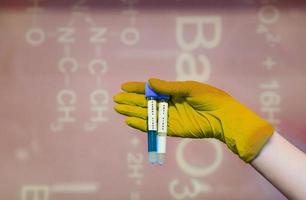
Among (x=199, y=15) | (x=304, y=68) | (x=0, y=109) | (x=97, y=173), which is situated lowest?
(x=97, y=173)

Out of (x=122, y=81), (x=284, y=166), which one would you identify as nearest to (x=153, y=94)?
(x=284, y=166)

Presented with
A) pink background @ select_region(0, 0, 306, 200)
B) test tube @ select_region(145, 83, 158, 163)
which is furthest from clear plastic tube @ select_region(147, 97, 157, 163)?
pink background @ select_region(0, 0, 306, 200)

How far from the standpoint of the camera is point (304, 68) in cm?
141

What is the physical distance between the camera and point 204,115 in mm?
906

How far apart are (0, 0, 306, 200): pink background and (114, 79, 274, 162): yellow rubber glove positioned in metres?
0.44

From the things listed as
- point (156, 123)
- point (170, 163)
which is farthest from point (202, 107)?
point (170, 163)

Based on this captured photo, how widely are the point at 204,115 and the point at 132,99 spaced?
5.8 inches

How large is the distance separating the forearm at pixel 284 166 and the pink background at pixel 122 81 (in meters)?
0.54

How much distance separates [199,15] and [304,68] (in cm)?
34

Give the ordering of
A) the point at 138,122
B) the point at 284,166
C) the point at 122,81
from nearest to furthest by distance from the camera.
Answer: the point at 284,166 < the point at 138,122 < the point at 122,81

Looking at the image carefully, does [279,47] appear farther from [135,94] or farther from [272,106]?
[135,94]

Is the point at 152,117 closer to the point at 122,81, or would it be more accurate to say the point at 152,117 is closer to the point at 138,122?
the point at 138,122

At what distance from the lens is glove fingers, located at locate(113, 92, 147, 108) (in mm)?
945

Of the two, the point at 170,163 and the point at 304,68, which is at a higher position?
the point at 304,68
